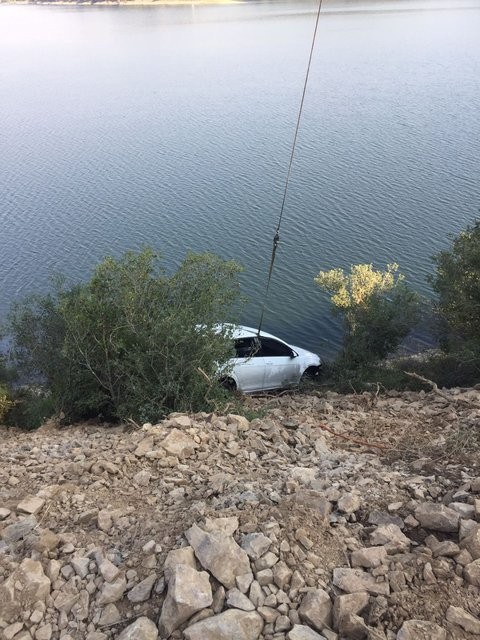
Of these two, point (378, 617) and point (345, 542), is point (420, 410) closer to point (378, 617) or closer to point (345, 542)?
point (345, 542)

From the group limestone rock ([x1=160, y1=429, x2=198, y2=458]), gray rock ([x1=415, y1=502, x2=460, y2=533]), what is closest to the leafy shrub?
limestone rock ([x1=160, y1=429, x2=198, y2=458])

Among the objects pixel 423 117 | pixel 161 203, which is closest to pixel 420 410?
pixel 161 203

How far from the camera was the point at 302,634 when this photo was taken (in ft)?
12.9

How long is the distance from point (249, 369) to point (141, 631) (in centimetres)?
787

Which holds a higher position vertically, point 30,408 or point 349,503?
point 349,503

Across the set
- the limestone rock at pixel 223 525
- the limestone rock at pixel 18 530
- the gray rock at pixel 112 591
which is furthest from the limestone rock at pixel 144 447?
the gray rock at pixel 112 591

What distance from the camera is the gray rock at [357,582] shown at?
4254mm

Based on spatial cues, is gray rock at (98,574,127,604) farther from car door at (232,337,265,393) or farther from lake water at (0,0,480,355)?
lake water at (0,0,480,355)

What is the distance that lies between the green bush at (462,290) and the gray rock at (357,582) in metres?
Result: 8.83

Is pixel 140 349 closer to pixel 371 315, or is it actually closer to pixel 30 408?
pixel 30 408

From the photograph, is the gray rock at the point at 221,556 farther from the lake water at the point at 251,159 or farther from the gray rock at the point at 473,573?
the lake water at the point at 251,159

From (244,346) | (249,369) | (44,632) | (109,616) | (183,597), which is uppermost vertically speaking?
(244,346)

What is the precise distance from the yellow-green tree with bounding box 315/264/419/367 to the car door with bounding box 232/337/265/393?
2.70 meters

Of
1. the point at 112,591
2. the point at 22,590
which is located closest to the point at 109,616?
the point at 112,591
